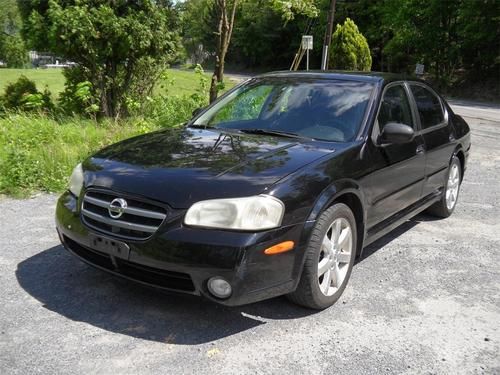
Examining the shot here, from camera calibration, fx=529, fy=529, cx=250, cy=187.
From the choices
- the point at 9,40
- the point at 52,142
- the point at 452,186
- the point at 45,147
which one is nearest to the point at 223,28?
the point at 52,142

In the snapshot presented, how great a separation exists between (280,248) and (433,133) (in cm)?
276

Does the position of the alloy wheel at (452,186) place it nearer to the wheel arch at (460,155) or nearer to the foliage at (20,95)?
the wheel arch at (460,155)

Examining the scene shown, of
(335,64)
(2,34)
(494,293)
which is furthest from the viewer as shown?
(2,34)

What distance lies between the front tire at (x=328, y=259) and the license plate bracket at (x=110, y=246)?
110cm

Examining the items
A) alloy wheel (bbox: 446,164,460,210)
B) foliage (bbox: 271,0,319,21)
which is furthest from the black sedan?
foliage (bbox: 271,0,319,21)

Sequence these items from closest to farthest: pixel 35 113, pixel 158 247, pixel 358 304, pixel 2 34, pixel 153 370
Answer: pixel 153 370, pixel 158 247, pixel 358 304, pixel 35 113, pixel 2 34

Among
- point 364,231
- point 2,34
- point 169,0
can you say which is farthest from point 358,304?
point 2,34

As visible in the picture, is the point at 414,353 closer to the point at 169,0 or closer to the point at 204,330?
the point at 204,330

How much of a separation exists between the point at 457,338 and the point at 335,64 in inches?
712

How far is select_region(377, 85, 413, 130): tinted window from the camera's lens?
435cm

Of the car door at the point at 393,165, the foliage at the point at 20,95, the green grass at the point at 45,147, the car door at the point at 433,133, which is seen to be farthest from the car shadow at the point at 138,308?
the foliage at the point at 20,95

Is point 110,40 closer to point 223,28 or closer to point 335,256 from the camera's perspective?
point 223,28

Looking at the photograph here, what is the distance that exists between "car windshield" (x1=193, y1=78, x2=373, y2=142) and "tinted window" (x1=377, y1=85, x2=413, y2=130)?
0.18 m

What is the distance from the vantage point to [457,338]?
3297mm
